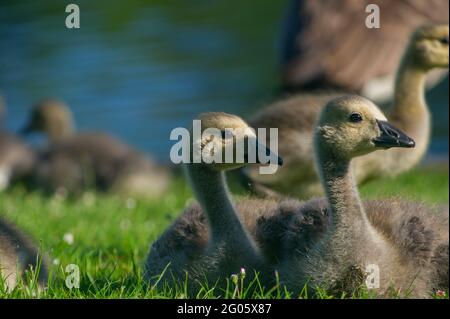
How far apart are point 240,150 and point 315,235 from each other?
505 mm

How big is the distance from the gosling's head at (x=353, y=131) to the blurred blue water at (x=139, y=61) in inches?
413

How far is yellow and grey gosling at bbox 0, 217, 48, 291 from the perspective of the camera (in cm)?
459

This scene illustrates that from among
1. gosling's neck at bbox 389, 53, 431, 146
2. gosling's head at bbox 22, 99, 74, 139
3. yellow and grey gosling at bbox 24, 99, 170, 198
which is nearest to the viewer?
gosling's neck at bbox 389, 53, 431, 146

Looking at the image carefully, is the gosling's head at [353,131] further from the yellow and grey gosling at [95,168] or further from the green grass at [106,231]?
the yellow and grey gosling at [95,168]

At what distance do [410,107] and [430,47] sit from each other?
1.59 feet

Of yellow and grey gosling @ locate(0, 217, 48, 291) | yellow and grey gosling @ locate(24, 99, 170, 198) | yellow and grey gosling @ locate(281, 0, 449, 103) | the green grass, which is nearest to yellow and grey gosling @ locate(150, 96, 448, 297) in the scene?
the green grass

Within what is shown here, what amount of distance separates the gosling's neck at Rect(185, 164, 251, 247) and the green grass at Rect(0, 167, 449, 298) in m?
0.22

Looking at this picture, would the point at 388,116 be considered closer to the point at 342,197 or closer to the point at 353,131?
the point at 353,131

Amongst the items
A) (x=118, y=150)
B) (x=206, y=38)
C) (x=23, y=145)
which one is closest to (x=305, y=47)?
(x=118, y=150)

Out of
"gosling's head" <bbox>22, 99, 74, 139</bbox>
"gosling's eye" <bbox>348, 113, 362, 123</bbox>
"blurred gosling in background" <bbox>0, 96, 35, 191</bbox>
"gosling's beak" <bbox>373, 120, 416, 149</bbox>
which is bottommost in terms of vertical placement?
"blurred gosling in background" <bbox>0, 96, 35, 191</bbox>

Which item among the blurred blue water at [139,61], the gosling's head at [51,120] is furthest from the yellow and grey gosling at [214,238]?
the blurred blue water at [139,61]

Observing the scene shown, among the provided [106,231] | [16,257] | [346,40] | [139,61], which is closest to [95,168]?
[346,40]

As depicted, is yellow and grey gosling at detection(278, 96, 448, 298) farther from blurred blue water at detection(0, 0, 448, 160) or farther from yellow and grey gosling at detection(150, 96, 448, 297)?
blurred blue water at detection(0, 0, 448, 160)

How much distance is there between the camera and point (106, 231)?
6.80 m
